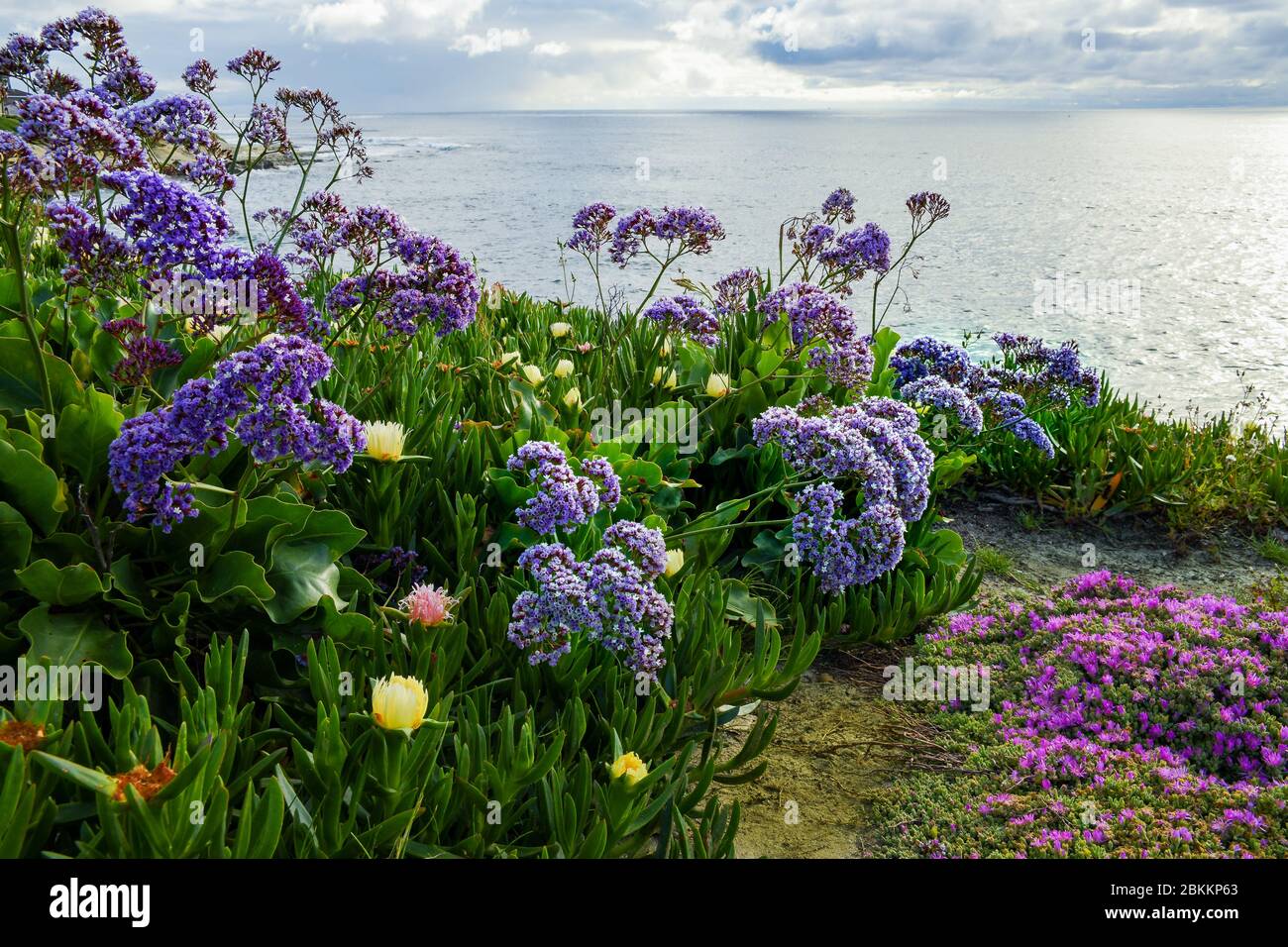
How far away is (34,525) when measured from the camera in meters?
2.46

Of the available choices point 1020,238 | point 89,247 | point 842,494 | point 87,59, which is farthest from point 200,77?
point 1020,238

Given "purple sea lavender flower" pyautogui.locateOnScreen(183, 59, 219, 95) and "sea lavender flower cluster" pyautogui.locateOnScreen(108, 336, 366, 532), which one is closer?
"sea lavender flower cluster" pyautogui.locateOnScreen(108, 336, 366, 532)

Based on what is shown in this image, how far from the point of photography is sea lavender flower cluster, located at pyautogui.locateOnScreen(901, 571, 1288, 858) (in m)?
2.66

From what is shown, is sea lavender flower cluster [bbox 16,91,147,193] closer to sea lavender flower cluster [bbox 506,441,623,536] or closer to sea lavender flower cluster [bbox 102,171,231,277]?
sea lavender flower cluster [bbox 102,171,231,277]

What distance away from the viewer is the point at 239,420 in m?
1.93

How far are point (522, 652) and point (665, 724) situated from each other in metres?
0.48

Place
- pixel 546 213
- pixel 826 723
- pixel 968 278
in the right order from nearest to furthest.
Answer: pixel 826 723, pixel 968 278, pixel 546 213

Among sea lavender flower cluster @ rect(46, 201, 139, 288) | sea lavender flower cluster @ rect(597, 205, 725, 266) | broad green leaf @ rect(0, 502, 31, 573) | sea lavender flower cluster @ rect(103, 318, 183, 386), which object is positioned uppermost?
sea lavender flower cluster @ rect(597, 205, 725, 266)

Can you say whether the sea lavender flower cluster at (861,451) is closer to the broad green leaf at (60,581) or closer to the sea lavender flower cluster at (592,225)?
the sea lavender flower cluster at (592,225)

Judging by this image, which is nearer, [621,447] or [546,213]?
[621,447]

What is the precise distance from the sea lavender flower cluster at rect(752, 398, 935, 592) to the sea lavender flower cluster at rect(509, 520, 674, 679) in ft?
2.80

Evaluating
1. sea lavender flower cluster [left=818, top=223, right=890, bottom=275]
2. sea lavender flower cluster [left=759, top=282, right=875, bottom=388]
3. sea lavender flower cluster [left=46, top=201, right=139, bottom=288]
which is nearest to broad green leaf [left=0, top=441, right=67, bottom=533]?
sea lavender flower cluster [left=46, top=201, right=139, bottom=288]
